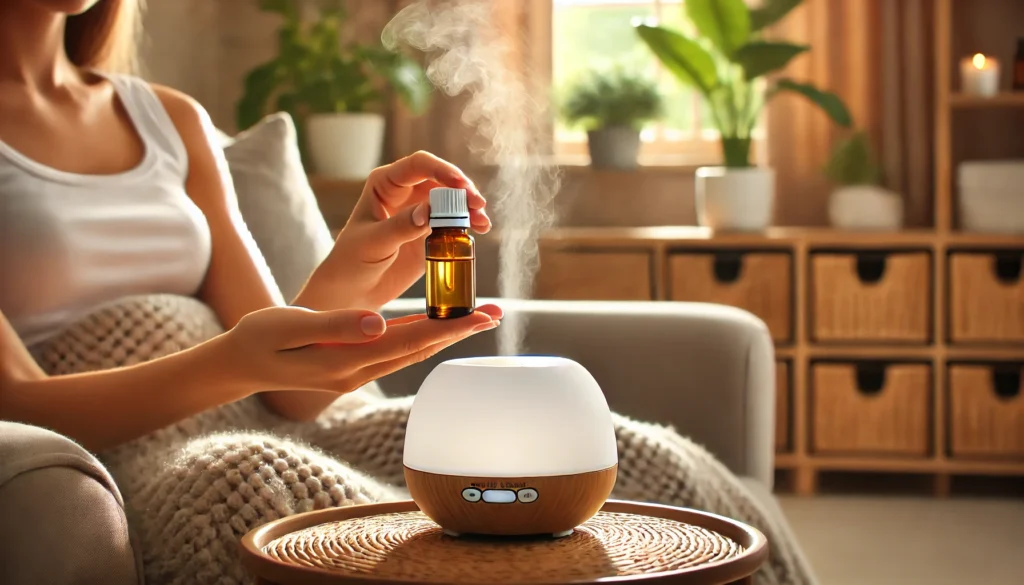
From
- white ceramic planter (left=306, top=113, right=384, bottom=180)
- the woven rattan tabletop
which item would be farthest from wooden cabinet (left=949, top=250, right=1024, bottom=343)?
the woven rattan tabletop

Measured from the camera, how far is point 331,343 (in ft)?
3.07

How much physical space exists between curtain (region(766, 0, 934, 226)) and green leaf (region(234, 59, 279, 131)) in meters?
1.48

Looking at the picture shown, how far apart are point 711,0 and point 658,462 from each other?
2.21 meters

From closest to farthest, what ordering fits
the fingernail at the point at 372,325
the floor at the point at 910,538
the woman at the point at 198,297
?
the fingernail at the point at 372,325 < the woman at the point at 198,297 < the floor at the point at 910,538

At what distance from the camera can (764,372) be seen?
64.6 inches

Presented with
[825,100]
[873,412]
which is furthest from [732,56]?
[873,412]

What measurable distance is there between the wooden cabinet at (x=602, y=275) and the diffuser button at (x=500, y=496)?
8.12ft

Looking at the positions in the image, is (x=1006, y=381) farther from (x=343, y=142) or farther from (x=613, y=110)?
(x=343, y=142)

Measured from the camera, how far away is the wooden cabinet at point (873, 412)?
3.21 meters

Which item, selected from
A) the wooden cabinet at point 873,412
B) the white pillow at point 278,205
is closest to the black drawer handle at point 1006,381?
the wooden cabinet at point 873,412

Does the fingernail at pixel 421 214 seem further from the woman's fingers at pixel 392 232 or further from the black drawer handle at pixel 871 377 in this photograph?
the black drawer handle at pixel 871 377

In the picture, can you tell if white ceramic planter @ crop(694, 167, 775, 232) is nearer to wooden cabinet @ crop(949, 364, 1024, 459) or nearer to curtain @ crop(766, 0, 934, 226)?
curtain @ crop(766, 0, 934, 226)

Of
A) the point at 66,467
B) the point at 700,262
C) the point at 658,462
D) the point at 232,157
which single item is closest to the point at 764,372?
the point at 658,462

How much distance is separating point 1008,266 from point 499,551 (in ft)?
9.03
